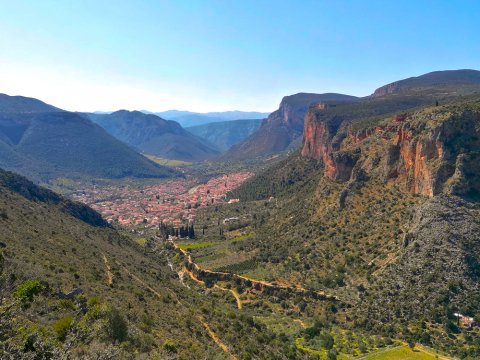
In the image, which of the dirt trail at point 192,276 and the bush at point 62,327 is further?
the dirt trail at point 192,276

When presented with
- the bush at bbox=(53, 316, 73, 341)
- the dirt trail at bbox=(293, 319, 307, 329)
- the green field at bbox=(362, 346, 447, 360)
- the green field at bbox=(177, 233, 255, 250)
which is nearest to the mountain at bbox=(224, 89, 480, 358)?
the green field at bbox=(362, 346, 447, 360)

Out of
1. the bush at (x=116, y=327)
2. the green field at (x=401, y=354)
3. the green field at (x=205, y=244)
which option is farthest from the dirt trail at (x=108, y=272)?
the green field at (x=205, y=244)

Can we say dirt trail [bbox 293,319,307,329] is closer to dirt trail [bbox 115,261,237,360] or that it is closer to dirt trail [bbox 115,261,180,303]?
dirt trail [bbox 115,261,237,360]

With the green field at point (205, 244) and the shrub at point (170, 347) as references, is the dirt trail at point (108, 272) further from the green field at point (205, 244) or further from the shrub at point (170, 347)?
the green field at point (205, 244)

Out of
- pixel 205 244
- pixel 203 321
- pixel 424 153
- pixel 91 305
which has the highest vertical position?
pixel 424 153

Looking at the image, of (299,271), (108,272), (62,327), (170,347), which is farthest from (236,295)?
(62,327)

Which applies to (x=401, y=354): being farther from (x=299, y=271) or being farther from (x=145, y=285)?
(x=145, y=285)

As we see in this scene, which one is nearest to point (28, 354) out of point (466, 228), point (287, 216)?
point (466, 228)
